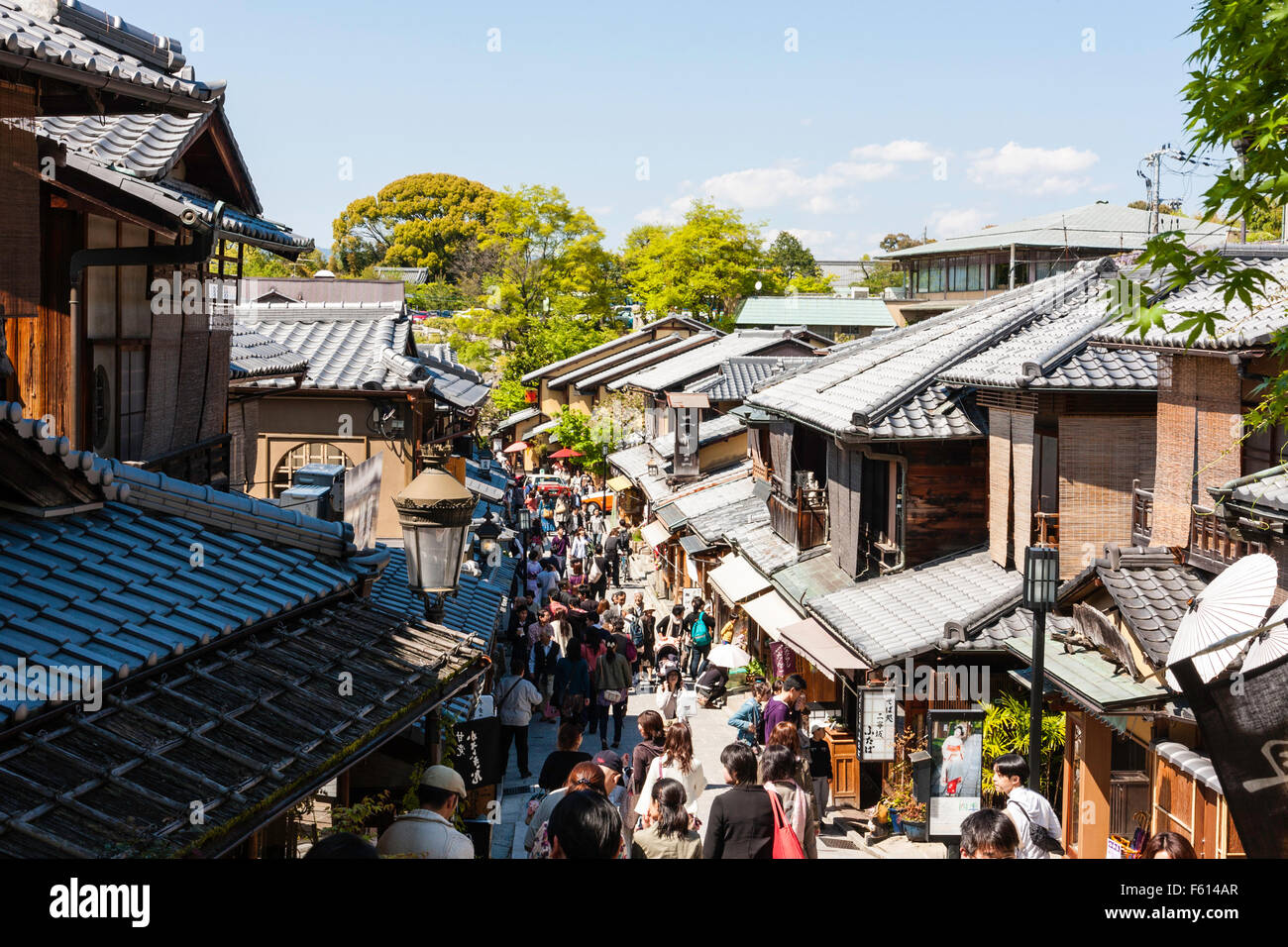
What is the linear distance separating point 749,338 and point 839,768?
95.5 ft

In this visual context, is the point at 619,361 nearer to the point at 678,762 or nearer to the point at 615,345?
the point at 615,345

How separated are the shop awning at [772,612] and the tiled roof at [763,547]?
539mm

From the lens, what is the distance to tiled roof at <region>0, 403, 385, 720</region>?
552 cm

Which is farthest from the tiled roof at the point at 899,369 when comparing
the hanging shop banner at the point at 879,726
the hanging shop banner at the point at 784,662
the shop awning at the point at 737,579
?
the hanging shop banner at the point at 784,662

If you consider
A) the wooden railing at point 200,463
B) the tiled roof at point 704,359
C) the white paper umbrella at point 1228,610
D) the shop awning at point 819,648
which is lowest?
the shop awning at point 819,648

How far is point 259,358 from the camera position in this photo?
53.5 ft

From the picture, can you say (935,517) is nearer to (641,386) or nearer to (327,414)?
(327,414)

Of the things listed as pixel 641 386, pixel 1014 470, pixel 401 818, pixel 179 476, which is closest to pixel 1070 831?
pixel 1014 470

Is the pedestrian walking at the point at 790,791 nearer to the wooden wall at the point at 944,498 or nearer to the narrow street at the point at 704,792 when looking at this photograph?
the narrow street at the point at 704,792

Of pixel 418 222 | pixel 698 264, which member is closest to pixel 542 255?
pixel 698 264

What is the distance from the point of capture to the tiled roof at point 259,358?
48.1ft

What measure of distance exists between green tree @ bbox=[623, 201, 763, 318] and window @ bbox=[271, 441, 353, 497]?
5274cm

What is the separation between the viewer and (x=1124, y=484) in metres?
14.9

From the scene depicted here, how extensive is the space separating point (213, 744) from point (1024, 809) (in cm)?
567
